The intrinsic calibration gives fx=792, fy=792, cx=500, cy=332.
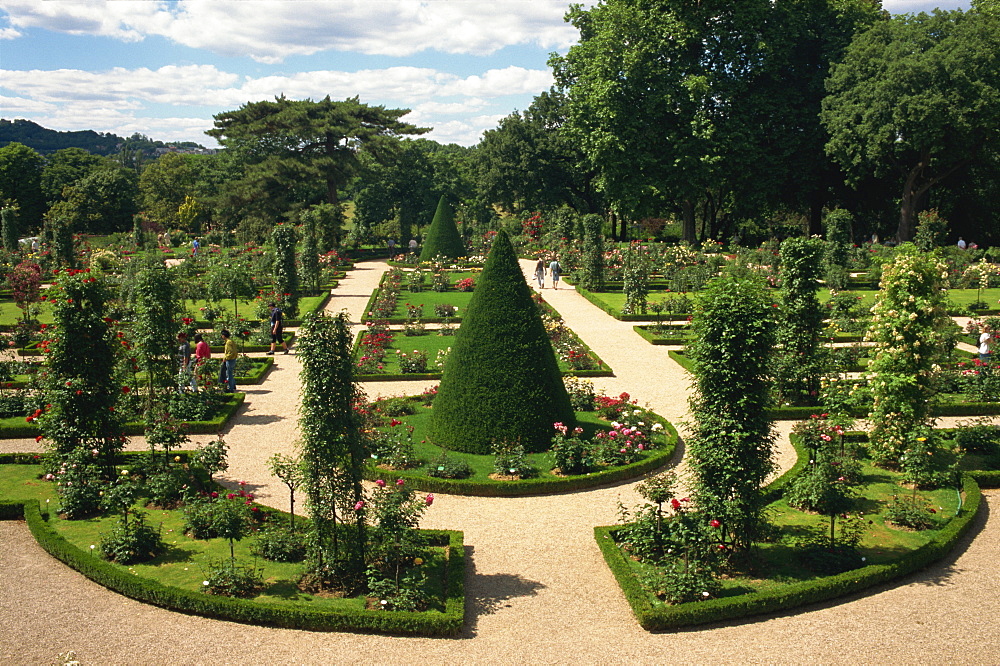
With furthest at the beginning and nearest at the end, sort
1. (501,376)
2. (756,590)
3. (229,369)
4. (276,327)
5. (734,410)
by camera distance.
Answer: (276,327) → (229,369) → (501,376) → (734,410) → (756,590)

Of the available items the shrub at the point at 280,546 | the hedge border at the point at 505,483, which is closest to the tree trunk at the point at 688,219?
the hedge border at the point at 505,483

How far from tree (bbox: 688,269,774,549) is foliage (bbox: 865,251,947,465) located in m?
4.54

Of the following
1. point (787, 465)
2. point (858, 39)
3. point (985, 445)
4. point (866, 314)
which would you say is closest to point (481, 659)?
point (787, 465)

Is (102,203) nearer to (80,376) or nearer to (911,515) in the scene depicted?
(80,376)

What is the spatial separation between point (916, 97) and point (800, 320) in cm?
2718

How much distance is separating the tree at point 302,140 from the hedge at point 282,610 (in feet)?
142

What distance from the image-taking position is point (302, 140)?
178ft

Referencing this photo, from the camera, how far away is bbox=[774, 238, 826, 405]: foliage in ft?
58.4

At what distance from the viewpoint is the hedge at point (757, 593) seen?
9.73 m

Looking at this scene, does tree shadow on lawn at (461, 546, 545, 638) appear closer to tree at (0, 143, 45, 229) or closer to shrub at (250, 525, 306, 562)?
shrub at (250, 525, 306, 562)

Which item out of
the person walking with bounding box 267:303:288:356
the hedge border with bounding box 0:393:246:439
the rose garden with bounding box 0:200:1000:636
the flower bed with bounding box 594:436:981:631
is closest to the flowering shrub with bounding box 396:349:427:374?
the rose garden with bounding box 0:200:1000:636

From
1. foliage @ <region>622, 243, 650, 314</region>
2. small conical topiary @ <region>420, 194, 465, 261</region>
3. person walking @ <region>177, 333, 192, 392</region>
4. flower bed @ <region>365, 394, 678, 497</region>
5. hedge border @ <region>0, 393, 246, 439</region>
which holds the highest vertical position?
small conical topiary @ <region>420, 194, 465, 261</region>

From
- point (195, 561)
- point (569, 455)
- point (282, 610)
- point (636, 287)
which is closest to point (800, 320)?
point (569, 455)

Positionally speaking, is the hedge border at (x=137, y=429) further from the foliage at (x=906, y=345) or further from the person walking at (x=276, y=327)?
the foliage at (x=906, y=345)
